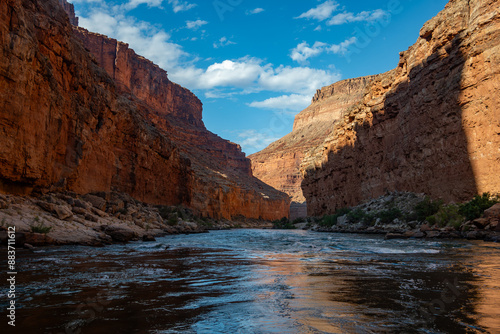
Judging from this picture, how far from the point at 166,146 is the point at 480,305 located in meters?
34.7

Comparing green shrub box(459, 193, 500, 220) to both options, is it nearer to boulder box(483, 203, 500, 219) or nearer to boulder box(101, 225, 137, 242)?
boulder box(483, 203, 500, 219)

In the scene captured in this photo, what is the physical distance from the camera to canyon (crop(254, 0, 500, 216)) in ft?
58.9

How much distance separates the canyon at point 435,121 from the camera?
17953mm

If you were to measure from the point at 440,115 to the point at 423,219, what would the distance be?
7060mm

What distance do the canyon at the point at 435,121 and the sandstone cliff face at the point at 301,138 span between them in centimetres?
8529

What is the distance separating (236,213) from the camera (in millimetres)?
71000

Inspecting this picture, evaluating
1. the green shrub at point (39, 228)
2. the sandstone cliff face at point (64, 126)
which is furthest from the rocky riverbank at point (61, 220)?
the sandstone cliff face at point (64, 126)

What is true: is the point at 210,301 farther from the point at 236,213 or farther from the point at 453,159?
the point at 236,213

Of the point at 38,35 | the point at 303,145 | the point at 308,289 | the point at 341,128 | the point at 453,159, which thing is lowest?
the point at 308,289

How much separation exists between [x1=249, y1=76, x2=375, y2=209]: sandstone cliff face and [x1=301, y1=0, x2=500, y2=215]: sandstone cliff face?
88637 millimetres

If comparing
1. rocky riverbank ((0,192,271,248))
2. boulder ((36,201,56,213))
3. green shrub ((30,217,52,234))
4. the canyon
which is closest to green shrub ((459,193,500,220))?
the canyon

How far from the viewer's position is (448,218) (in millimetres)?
17656

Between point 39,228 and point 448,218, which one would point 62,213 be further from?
point 448,218

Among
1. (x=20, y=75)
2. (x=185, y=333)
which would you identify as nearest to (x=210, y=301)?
(x=185, y=333)
